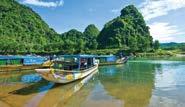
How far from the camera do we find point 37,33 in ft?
491

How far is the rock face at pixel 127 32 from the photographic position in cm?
14062

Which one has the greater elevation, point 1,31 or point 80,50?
point 1,31

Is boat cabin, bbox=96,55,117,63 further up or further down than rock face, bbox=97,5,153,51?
further down

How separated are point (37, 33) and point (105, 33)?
39.1 meters

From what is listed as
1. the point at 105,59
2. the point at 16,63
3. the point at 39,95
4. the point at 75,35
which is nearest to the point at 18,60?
the point at 16,63

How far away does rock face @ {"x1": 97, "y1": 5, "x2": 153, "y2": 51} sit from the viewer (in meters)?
141

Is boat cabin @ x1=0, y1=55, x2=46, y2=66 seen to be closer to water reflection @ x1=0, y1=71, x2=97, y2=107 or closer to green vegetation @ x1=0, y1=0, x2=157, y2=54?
water reflection @ x1=0, y1=71, x2=97, y2=107

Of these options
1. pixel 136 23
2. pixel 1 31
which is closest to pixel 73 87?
pixel 1 31

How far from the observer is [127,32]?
5886 inches

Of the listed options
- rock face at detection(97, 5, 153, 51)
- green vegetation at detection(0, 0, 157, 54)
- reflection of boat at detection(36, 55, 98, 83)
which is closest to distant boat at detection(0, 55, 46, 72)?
reflection of boat at detection(36, 55, 98, 83)

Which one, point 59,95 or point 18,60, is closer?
point 59,95

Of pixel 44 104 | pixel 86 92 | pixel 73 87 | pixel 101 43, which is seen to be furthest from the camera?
pixel 101 43

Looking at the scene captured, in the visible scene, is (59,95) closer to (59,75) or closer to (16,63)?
(59,75)

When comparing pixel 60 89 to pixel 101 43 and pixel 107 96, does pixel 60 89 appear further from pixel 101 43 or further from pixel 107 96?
pixel 101 43
